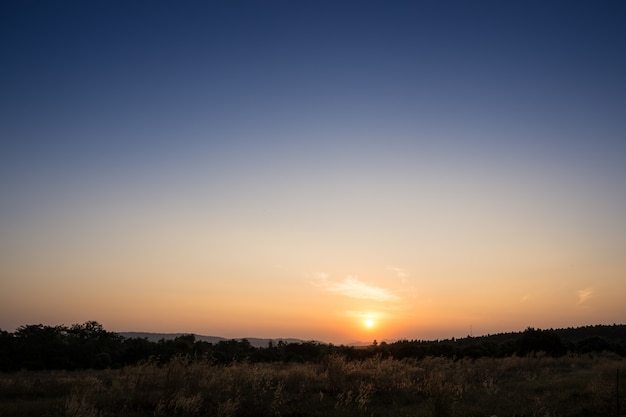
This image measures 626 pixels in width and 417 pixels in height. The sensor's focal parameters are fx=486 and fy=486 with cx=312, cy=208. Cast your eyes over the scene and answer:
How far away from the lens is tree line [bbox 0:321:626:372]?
132 feet

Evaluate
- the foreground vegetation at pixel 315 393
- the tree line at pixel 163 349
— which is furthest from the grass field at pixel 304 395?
the tree line at pixel 163 349

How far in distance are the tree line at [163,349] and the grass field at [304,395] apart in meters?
19.6

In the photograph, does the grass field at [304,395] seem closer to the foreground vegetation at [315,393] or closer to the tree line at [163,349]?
the foreground vegetation at [315,393]

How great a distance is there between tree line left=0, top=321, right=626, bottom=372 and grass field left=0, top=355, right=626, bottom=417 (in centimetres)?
1955

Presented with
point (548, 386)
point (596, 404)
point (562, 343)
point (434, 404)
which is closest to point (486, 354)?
point (562, 343)

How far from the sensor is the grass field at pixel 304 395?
508 inches

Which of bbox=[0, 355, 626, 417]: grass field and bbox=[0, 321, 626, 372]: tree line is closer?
bbox=[0, 355, 626, 417]: grass field

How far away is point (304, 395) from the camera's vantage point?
15797mm

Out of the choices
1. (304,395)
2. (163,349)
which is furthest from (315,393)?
(163,349)

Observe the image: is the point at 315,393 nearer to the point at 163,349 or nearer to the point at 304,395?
the point at 304,395

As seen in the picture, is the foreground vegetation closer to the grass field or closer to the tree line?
the grass field

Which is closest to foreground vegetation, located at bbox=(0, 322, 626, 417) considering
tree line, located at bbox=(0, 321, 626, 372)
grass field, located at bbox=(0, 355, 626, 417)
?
grass field, located at bbox=(0, 355, 626, 417)

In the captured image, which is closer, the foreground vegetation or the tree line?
the foreground vegetation

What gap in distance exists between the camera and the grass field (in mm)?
12891
